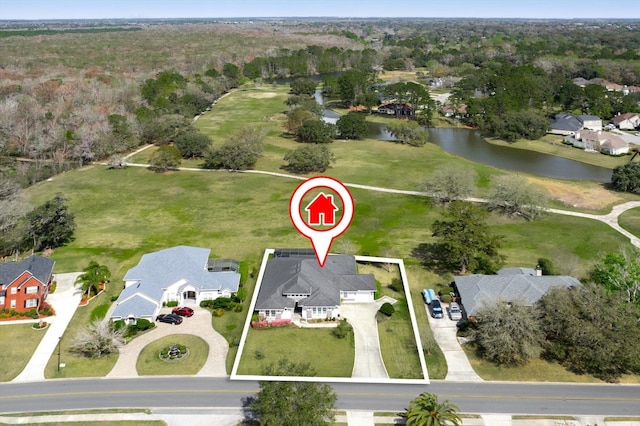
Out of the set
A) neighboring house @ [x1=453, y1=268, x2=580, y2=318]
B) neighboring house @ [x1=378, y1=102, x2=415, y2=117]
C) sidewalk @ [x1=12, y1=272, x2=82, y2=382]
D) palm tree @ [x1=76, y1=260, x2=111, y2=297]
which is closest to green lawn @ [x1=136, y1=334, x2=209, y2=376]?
sidewalk @ [x1=12, y1=272, x2=82, y2=382]

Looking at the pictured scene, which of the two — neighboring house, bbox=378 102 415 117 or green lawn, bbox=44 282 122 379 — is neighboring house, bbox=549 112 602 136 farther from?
green lawn, bbox=44 282 122 379

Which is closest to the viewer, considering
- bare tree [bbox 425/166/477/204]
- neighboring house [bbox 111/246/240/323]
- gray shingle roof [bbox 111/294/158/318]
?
gray shingle roof [bbox 111/294/158/318]

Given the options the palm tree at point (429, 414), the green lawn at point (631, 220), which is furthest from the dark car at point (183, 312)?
the green lawn at point (631, 220)

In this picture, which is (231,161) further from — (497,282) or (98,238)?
(497,282)

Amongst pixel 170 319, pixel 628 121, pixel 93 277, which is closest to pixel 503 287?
pixel 170 319

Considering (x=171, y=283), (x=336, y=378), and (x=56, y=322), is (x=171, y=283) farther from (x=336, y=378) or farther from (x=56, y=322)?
(x=336, y=378)

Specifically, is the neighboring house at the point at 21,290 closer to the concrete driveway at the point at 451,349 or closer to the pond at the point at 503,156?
the concrete driveway at the point at 451,349

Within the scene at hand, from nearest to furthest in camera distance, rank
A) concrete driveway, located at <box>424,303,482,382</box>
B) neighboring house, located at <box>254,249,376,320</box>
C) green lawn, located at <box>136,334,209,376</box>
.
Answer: concrete driveway, located at <box>424,303,482,382</box> < green lawn, located at <box>136,334,209,376</box> < neighboring house, located at <box>254,249,376,320</box>
